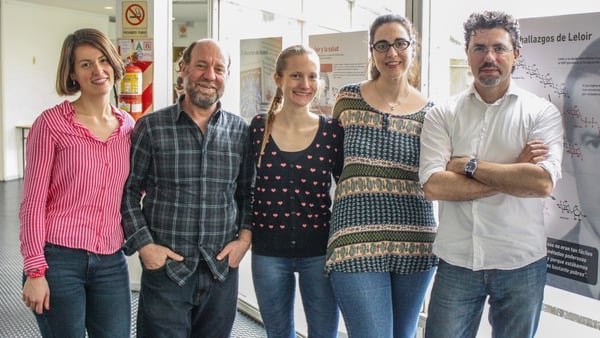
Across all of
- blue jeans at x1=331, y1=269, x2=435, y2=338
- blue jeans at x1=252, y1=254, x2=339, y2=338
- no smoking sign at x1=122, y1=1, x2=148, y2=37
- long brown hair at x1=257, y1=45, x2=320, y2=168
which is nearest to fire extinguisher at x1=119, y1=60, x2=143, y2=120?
no smoking sign at x1=122, y1=1, x2=148, y2=37

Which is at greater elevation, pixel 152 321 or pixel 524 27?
pixel 524 27

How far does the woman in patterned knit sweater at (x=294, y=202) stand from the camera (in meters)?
2.03

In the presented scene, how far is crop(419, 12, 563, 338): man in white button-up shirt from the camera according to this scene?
67.3 inches

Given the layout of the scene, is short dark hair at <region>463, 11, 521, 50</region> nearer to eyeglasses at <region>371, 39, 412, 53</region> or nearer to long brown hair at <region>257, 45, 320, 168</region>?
eyeglasses at <region>371, 39, 412, 53</region>

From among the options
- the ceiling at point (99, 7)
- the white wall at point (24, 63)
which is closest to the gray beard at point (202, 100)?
the ceiling at point (99, 7)

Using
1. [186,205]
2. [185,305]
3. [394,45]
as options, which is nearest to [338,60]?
[394,45]

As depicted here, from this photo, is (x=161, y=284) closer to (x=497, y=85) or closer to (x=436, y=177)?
(x=436, y=177)

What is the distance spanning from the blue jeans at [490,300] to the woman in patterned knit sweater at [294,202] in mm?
426

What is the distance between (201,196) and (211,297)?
1.31 ft

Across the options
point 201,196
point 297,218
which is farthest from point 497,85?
point 201,196

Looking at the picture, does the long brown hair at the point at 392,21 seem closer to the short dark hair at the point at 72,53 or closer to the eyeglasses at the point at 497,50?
the eyeglasses at the point at 497,50

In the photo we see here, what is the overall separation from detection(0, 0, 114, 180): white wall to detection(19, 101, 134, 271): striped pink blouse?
8.01 m

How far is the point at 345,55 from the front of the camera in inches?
110

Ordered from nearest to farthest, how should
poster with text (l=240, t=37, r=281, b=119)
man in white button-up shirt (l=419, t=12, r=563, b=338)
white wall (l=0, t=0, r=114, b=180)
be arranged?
man in white button-up shirt (l=419, t=12, r=563, b=338) → poster with text (l=240, t=37, r=281, b=119) → white wall (l=0, t=0, r=114, b=180)
